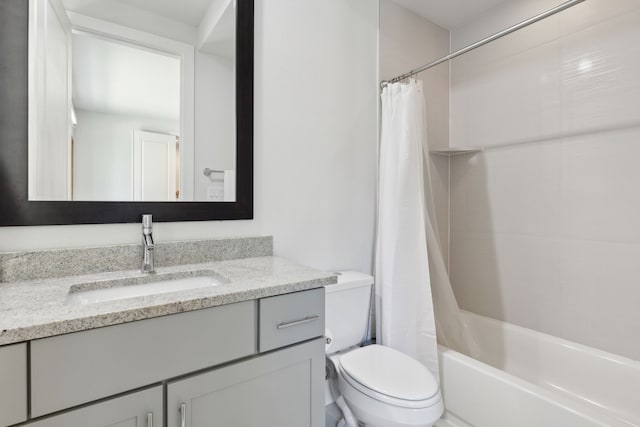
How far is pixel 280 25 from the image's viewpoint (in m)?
1.58

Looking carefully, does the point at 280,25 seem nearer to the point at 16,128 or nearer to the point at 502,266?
the point at 16,128

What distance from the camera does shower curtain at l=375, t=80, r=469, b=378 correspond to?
1707 mm

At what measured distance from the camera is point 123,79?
4.00 feet

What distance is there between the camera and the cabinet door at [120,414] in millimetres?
689

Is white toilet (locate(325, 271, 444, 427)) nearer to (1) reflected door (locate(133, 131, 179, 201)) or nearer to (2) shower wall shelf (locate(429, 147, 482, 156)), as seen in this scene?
(1) reflected door (locate(133, 131, 179, 201))

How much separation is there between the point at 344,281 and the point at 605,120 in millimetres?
1586

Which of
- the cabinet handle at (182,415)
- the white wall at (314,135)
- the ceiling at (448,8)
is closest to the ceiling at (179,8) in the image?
the white wall at (314,135)

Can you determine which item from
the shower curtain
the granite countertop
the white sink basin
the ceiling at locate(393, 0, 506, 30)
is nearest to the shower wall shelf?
the shower curtain

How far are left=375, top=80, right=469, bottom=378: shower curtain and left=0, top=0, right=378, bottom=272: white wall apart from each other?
6.5 inches

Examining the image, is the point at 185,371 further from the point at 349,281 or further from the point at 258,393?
the point at 349,281

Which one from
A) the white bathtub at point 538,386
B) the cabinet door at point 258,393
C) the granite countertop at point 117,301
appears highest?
the granite countertop at point 117,301

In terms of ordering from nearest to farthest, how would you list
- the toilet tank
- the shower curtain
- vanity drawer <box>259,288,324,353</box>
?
1. vanity drawer <box>259,288,324,353</box>
2. the toilet tank
3. the shower curtain

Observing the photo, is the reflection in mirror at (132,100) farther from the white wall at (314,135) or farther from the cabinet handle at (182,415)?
the cabinet handle at (182,415)

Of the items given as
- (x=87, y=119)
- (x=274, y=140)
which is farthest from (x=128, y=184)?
(x=274, y=140)
